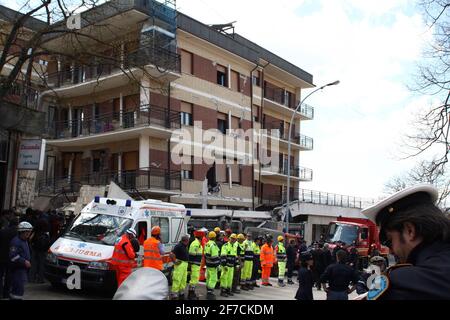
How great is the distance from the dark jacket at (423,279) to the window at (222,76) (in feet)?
111

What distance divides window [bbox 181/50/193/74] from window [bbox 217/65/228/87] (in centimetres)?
319

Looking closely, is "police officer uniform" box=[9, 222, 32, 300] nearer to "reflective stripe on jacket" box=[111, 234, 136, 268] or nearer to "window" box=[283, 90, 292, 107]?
"reflective stripe on jacket" box=[111, 234, 136, 268]

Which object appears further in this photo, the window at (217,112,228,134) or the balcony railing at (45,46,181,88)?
the window at (217,112,228,134)

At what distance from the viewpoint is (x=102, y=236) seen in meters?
13.4

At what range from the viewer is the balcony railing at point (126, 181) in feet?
94.5

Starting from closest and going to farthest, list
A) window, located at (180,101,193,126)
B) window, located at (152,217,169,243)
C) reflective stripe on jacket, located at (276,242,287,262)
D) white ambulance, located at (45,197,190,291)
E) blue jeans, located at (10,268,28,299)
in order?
blue jeans, located at (10,268,28,299)
white ambulance, located at (45,197,190,291)
window, located at (152,217,169,243)
reflective stripe on jacket, located at (276,242,287,262)
window, located at (180,101,193,126)

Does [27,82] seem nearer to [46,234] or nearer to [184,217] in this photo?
[46,234]

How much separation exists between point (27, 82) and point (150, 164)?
43.8 feet

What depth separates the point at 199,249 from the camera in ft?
47.5

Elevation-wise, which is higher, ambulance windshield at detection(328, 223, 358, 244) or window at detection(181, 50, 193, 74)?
window at detection(181, 50, 193, 74)

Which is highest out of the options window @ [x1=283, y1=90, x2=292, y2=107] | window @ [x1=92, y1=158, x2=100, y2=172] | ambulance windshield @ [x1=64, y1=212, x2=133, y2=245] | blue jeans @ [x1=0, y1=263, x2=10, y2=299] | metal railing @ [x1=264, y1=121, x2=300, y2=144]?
window @ [x1=283, y1=90, x2=292, y2=107]

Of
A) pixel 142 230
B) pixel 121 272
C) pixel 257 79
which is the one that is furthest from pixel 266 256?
pixel 257 79

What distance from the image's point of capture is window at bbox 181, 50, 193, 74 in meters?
31.6

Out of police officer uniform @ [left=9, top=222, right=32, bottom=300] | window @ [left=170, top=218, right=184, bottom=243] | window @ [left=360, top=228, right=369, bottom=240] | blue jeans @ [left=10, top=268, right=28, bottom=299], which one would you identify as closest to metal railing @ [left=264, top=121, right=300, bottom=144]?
window @ [left=360, top=228, right=369, bottom=240]
